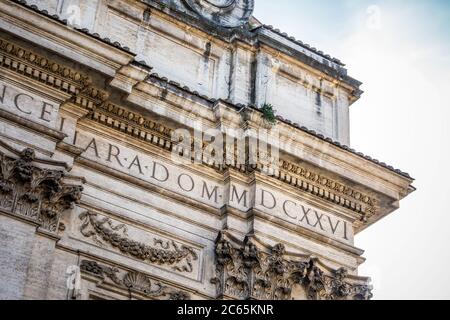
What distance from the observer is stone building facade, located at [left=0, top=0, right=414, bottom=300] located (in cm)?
1661

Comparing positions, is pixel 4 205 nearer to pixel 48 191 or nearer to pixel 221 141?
pixel 48 191

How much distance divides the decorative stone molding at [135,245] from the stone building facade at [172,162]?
2 centimetres

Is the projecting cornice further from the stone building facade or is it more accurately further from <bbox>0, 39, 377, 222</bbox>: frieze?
<bbox>0, 39, 377, 222</bbox>: frieze

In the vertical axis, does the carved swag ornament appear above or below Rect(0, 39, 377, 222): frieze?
below

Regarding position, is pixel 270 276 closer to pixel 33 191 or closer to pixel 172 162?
pixel 172 162

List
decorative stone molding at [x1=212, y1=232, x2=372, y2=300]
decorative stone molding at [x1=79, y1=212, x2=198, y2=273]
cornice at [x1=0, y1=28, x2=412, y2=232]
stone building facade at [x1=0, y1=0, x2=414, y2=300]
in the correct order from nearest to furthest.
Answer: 1. stone building facade at [x1=0, y1=0, x2=414, y2=300]
2. decorative stone molding at [x1=79, y1=212, x2=198, y2=273]
3. cornice at [x1=0, y1=28, x2=412, y2=232]
4. decorative stone molding at [x1=212, y1=232, x2=372, y2=300]

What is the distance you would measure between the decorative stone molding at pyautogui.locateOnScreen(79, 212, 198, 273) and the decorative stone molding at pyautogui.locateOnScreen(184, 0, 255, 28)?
17.3 feet

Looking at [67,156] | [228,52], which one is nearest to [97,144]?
[67,156]

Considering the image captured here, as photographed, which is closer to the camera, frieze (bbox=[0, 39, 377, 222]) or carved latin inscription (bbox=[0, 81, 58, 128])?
carved latin inscription (bbox=[0, 81, 58, 128])

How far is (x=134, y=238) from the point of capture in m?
17.5

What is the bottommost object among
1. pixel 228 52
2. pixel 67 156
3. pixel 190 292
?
pixel 190 292

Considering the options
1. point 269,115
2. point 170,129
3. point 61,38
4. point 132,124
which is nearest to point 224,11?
point 269,115

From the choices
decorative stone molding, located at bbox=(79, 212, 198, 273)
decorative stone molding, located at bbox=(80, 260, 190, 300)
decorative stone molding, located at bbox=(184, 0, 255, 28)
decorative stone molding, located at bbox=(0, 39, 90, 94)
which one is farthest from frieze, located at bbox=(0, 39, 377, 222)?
decorative stone molding, located at bbox=(184, 0, 255, 28)

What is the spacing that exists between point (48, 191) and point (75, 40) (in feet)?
8.70
